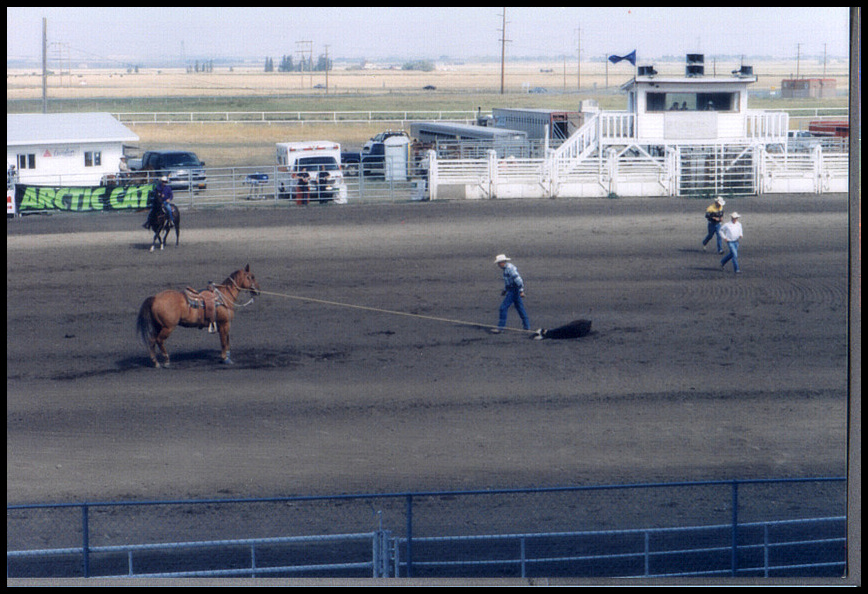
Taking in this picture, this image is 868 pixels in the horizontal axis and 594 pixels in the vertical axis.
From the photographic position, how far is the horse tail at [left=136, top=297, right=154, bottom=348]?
1276 cm

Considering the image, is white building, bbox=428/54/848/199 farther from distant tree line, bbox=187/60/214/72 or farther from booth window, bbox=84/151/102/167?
distant tree line, bbox=187/60/214/72

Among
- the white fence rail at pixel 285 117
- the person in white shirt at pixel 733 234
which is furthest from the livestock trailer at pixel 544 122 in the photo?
the person in white shirt at pixel 733 234

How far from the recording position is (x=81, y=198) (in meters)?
27.0

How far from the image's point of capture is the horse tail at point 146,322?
12.8 metres

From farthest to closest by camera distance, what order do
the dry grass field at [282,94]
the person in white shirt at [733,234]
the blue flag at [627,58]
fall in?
1. the dry grass field at [282,94]
2. the blue flag at [627,58]
3. the person in white shirt at [733,234]

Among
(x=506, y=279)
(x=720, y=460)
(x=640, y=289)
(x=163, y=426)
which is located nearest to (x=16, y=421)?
(x=163, y=426)

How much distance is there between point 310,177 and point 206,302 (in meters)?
15.7

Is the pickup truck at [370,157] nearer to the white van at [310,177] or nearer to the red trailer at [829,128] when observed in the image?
the white van at [310,177]

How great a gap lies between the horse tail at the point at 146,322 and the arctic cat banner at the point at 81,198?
1506 cm

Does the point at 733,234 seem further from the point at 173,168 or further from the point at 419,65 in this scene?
the point at 419,65

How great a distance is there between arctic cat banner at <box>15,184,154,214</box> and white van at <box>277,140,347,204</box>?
12.8 feet

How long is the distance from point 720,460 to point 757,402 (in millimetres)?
2069

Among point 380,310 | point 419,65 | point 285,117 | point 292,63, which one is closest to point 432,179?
point 380,310

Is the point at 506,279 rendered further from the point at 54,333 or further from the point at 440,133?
the point at 440,133
